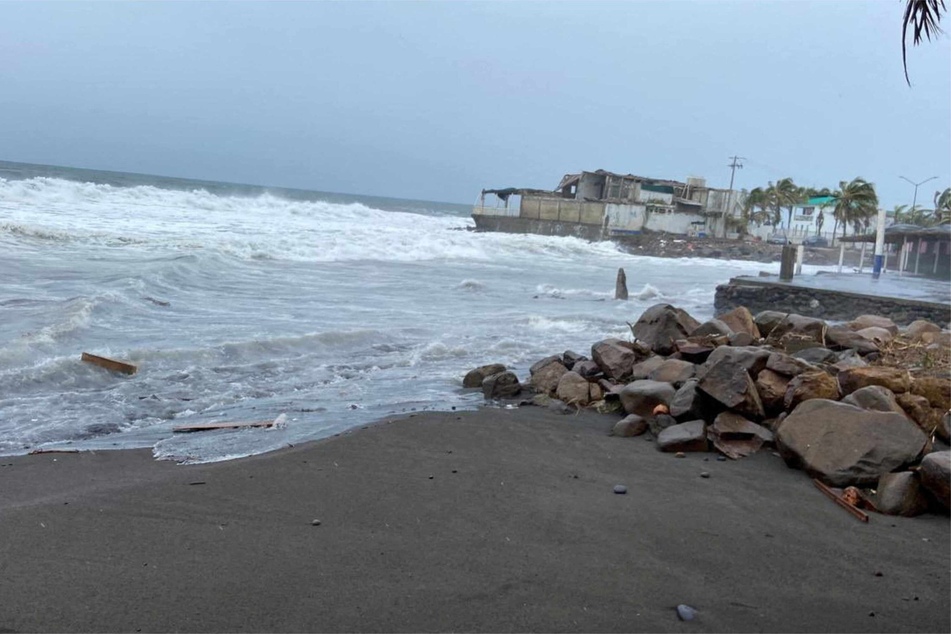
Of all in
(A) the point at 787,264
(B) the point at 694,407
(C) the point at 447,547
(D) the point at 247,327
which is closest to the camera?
(C) the point at 447,547

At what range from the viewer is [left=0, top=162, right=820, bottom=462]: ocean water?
7730mm

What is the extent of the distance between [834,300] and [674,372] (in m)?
11.9

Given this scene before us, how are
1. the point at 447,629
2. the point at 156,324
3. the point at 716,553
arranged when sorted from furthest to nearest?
the point at 156,324 < the point at 716,553 < the point at 447,629

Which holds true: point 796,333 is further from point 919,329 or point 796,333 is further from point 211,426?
point 211,426

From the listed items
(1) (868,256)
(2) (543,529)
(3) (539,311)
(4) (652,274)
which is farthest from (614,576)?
(1) (868,256)

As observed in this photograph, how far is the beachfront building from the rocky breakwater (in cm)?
4964

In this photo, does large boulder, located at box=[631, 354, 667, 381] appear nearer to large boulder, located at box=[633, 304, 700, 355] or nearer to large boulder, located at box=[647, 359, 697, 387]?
large boulder, located at box=[647, 359, 697, 387]

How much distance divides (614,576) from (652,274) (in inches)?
1299

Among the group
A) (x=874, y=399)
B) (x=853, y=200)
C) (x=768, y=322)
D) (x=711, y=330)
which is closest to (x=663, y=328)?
(x=711, y=330)

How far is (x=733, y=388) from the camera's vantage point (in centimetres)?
695

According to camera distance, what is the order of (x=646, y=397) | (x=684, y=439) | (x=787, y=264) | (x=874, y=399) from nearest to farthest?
1. (x=874, y=399)
2. (x=684, y=439)
3. (x=646, y=397)
4. (x=787, y=264)

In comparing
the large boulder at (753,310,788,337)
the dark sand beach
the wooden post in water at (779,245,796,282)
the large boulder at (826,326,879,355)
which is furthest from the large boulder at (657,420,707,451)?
the wooden post in water at (779,245,796,282)

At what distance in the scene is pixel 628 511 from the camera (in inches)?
200

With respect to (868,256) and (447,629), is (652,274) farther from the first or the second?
(447,629)
